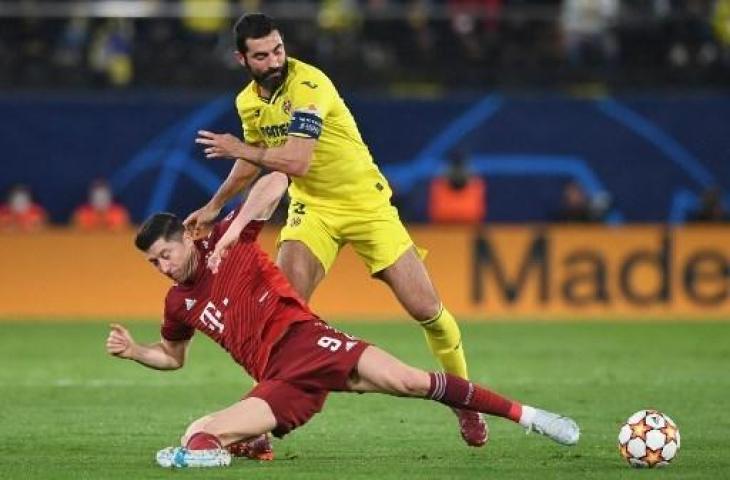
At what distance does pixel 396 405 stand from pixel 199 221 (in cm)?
335

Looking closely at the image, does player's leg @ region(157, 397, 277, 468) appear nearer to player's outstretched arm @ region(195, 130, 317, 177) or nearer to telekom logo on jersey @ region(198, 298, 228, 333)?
telekom logo on jersey @ region(198, 298, 228, 333)

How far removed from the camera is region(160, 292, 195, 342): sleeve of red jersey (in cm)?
899

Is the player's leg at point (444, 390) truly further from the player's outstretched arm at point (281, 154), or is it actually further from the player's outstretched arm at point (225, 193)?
the player's outstretched arm at point (225, 193)

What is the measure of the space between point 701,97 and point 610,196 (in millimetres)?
1866

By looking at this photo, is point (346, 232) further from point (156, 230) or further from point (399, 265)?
point (156, 230)

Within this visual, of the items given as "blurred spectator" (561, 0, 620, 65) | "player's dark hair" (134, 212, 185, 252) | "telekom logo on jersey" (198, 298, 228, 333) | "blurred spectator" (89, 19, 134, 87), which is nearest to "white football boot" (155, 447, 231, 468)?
"telekom logo on jersey" (198, 298, 228, 333)

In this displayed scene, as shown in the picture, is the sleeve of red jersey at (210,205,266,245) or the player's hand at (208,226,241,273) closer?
the player's hand at (208,226,241,273)

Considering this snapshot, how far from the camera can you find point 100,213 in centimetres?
2214

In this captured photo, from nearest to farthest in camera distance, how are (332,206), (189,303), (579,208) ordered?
(189,303), (332,206), (579,208)

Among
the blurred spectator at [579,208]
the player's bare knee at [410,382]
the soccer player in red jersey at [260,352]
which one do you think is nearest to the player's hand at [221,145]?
the soccer player in red jersey at [260,352]

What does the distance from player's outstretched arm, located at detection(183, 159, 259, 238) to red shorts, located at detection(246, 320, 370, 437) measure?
0.97 m

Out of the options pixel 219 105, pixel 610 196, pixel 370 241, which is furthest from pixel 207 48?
pixel 370 241

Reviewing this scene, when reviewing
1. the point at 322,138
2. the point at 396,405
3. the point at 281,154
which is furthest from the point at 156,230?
the point at 396,405

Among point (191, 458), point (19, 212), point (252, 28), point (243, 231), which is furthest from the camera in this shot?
point (19, 212)
